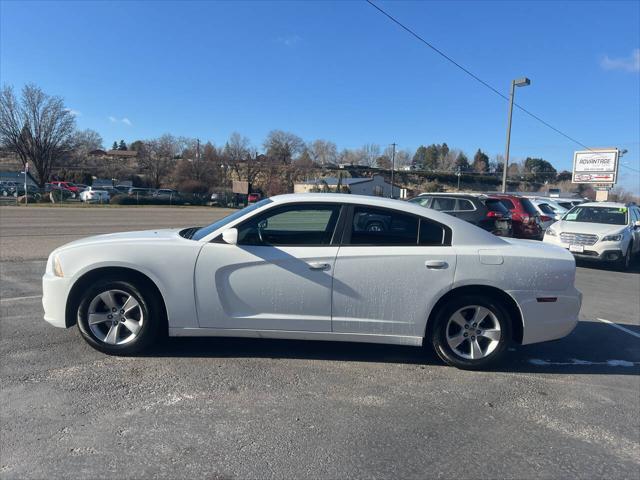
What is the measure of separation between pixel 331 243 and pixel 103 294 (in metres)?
2.13

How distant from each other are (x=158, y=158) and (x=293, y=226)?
78.6 metres

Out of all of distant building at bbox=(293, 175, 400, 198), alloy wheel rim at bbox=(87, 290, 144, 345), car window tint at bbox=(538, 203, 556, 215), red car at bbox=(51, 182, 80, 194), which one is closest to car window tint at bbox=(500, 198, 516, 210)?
car window tint at bbox=(538, 203, 556, 215)

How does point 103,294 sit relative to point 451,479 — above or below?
above

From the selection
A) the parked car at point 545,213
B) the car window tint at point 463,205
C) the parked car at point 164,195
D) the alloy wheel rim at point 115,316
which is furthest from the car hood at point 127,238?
the parked car at point 164,195

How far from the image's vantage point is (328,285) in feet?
13.2

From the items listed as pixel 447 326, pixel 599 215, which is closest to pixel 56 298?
pixel 447 326

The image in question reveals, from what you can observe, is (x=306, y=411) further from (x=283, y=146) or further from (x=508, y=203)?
(x=283, y=146)

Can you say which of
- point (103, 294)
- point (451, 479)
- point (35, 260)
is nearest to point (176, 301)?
point (103, 294)

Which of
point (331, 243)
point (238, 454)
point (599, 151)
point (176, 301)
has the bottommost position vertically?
point (238, 454)

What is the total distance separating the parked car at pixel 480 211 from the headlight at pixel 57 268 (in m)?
9.30

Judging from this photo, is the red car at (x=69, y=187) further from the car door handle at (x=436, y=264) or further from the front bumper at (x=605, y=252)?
the car door handle at (x=436, y=264)

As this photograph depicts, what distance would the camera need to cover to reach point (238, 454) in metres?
2.76

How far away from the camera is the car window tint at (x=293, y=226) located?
4.17 metres

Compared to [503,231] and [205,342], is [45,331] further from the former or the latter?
[503,231]
